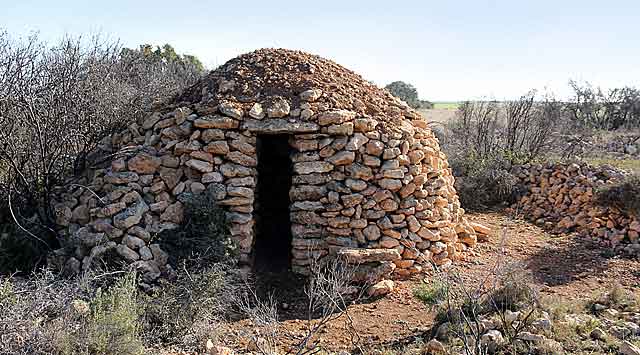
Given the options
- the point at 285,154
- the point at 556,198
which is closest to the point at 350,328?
the point at 285,154

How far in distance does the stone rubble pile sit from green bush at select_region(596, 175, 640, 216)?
0.10m

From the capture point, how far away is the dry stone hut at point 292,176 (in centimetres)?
581

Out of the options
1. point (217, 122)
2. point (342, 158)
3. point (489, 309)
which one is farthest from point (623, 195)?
point (217, 122)

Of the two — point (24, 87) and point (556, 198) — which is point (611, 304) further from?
point (24, 87)

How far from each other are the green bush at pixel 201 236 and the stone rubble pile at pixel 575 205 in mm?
5518

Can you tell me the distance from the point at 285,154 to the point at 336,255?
75.3 inches

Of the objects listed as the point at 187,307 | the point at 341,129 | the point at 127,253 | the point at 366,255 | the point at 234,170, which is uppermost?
the point at 341,129

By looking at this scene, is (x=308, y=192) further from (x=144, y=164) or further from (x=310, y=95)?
(x=144, y=164)

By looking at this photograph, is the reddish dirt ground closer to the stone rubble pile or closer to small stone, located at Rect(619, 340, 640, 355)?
the stone rubble pile

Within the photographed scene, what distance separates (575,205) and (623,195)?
0.93m

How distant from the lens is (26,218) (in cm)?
602

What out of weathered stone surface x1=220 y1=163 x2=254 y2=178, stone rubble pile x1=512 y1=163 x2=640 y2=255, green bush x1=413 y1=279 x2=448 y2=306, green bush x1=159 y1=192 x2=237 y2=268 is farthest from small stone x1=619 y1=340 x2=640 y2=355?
stone rubble pile x1=512 y1=163 x2=640 y2=255

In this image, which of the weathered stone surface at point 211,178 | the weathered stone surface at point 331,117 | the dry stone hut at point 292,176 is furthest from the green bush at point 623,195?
the weathered stone surface at point 211,178

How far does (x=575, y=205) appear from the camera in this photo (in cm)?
889
